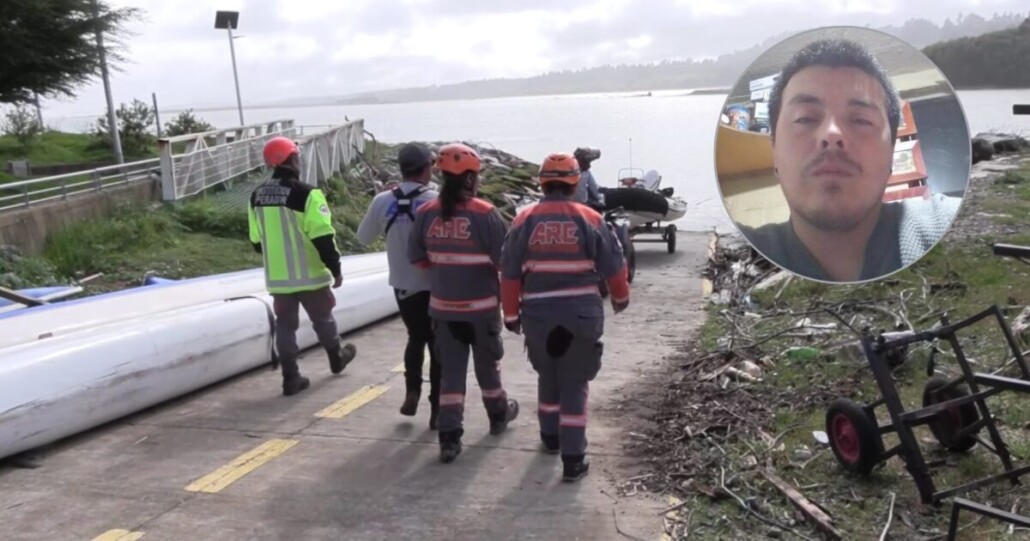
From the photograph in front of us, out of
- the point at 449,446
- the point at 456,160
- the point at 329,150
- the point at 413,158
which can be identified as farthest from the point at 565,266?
the point at 329,150

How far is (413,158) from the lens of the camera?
671 centimetres

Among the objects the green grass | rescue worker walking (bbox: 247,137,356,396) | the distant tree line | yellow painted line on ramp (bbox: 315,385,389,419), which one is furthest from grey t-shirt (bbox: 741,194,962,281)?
the green grass

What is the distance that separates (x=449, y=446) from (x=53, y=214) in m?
10.9

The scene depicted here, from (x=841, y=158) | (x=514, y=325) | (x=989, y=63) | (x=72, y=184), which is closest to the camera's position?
(x=841, y=158)

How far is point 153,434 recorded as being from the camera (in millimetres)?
6773

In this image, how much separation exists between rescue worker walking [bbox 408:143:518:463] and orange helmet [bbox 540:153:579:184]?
20.8 inches

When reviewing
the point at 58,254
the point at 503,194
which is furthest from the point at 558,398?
the point at 503,194

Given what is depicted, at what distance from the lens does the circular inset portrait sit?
443 centimetres

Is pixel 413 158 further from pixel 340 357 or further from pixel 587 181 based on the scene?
pixel 587 181

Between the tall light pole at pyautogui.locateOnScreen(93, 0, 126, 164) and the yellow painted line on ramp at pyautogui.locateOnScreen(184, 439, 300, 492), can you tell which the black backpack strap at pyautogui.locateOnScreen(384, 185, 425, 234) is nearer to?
the yellow painted line on ramp at pyautogui.locateOnScreen(184, 439, 300, 492)

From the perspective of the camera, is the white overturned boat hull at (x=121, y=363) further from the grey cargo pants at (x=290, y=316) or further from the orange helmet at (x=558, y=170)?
the orange helmet at (x=558, y=170)

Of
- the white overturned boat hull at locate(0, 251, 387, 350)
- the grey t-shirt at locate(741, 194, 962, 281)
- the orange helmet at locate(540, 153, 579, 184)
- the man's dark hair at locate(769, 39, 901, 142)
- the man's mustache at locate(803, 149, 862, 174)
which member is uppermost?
the man's dark hair at locate(769, 39, 901, 142)

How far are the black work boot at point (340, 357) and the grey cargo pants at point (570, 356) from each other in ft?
9.03

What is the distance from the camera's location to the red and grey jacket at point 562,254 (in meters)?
5.68
